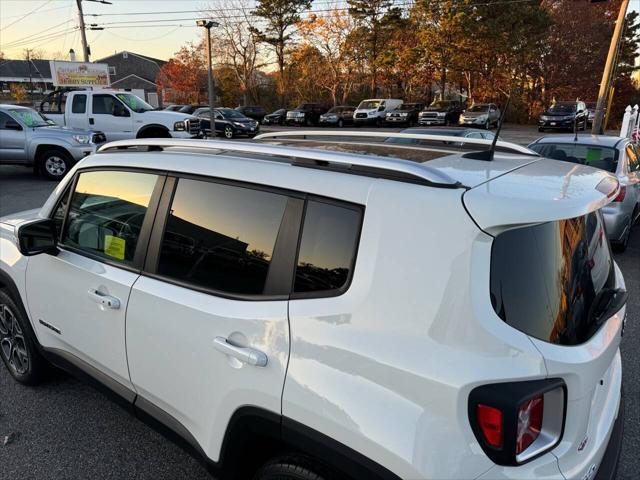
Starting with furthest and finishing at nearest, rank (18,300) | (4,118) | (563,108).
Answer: (563,108), (4,118), (18,300)

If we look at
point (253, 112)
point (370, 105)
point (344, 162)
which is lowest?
point (344, 162)

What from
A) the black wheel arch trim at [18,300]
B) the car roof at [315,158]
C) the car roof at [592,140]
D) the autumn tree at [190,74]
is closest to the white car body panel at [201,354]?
the car roof at [315,158]

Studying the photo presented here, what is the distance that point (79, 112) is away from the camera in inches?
529

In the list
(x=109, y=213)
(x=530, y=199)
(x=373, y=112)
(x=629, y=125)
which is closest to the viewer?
(x=530, y=199)

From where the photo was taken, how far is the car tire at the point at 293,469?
5.09 feet

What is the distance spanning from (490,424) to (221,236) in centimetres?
119

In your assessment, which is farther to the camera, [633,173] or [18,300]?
[633,173]

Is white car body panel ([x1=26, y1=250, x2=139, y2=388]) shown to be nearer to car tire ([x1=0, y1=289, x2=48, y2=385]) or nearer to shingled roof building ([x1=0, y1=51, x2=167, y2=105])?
car tire ([x1=0, y1=289, x2=48, y2=385])

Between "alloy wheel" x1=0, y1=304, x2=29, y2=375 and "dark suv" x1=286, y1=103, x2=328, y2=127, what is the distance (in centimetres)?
3136

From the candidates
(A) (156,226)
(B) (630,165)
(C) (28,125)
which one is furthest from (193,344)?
(C) (28,125)

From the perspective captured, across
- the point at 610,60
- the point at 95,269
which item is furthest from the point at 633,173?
the point at 610,60

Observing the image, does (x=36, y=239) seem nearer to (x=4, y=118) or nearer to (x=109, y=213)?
(x=109, y=213)

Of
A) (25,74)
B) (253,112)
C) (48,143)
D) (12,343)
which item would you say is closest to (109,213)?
(12,343)

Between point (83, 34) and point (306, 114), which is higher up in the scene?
point (83, 34)
